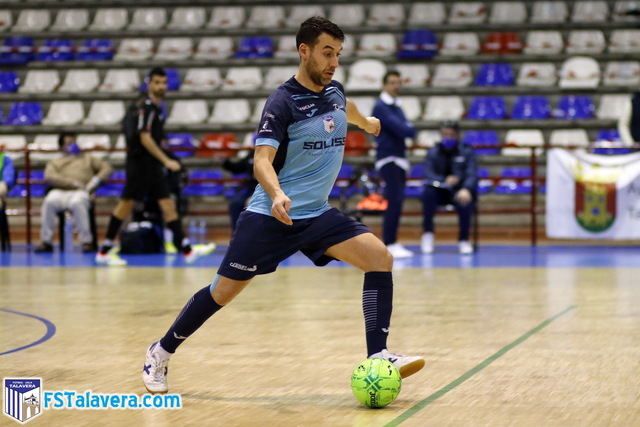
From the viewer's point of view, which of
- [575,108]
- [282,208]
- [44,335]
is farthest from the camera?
[575,108]

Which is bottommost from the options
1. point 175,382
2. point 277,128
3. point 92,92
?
point 175,382

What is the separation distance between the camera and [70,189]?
15555mm

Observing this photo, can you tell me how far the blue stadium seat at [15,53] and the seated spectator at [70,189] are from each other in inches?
241

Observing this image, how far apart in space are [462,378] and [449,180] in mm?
8807

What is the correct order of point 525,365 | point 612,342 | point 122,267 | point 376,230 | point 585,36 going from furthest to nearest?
point 585,36 < point 376,230 < point 122,267 < point 612,342 < point 525,365

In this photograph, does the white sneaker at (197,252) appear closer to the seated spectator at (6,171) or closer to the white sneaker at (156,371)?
the seated spectator at (6,171)

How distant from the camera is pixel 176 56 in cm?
2078

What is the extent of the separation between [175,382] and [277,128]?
147cm

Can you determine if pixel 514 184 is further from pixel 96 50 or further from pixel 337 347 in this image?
pixel 337 347

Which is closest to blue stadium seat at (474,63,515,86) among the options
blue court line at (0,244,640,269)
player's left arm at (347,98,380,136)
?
blue court line at (0,244,640,269)

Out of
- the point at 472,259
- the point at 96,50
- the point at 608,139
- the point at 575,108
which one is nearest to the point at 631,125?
the point at 608,139

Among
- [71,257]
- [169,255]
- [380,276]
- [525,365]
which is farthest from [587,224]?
[380,276]

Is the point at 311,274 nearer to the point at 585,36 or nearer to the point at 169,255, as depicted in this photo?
the point at 169,255

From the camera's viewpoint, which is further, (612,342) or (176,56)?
(176,56)
